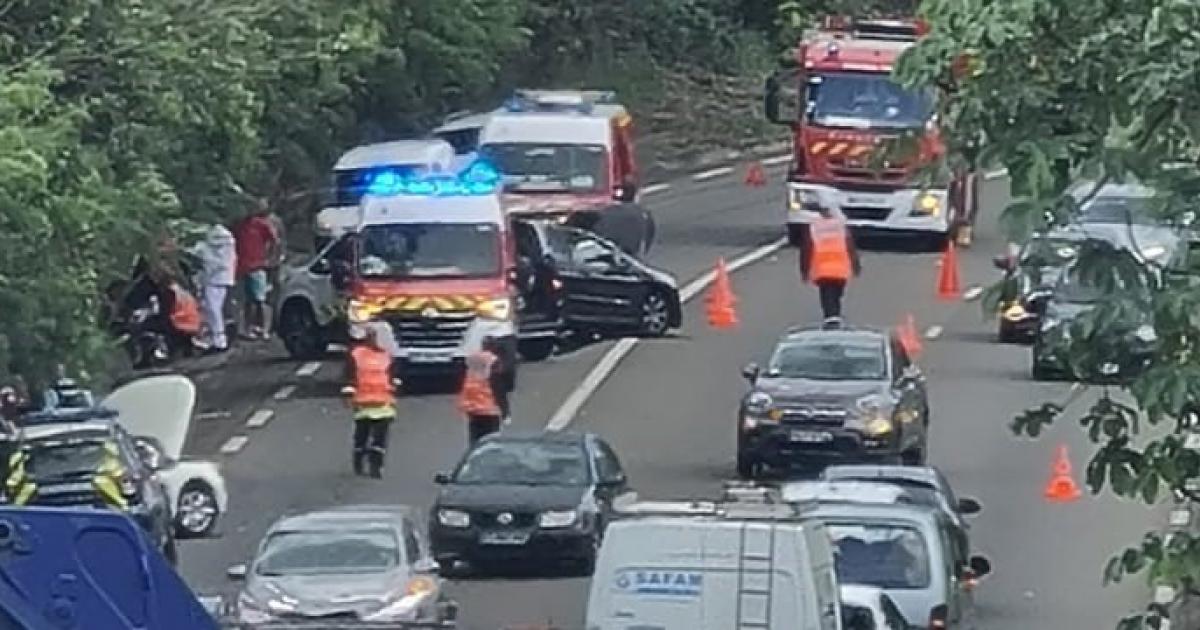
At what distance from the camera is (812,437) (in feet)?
111

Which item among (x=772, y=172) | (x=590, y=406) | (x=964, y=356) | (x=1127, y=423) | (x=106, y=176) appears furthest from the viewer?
(x=772, y=172)

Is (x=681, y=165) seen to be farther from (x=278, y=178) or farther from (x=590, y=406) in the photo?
(x=590, y=406)

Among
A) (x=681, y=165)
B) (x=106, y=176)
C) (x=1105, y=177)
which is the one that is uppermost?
(x=1105, y=177)

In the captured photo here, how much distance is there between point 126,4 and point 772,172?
94.3 feet

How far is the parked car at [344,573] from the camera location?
2598 cm

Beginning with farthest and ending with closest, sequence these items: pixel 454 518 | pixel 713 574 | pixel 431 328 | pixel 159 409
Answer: pixel 431 328, pixel 159 409, pixel 454 518, pixel 713 574

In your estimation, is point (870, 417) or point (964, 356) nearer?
point (870, 417)

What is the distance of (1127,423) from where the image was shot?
40.7 feet

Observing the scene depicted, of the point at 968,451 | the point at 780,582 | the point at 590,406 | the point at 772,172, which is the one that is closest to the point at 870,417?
the point at 968,451

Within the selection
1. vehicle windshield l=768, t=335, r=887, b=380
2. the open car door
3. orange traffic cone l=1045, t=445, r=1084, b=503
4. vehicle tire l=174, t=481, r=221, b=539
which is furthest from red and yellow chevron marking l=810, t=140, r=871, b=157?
vehicle tire l=174, t=481, r=221, b=539

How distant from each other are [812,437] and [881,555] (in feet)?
31.3

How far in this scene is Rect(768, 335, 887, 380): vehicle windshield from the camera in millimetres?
34562

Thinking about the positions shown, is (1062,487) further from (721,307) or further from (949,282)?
(949,282)

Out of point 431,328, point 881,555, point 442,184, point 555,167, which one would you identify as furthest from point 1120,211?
point 555,167
